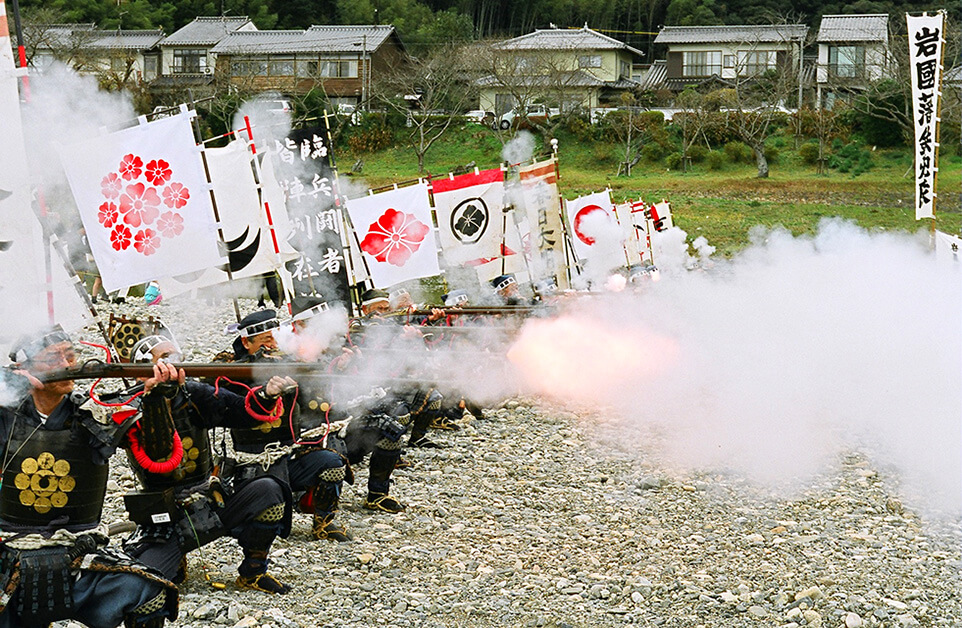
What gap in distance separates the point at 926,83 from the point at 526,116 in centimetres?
3578

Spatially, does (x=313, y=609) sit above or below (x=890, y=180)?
below

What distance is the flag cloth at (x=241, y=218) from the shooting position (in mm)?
14039

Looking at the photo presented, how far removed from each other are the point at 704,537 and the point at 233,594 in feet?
16.0

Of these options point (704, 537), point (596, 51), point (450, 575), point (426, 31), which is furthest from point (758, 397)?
point (426, 31)

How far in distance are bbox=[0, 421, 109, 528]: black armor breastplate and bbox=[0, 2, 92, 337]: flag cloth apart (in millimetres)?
1472

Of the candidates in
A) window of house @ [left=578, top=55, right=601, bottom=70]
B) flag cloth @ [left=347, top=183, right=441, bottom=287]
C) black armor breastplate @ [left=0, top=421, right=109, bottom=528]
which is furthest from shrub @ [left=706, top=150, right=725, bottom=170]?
black armor breastplate @ [left=0, top=421, right=109, bottom=528]

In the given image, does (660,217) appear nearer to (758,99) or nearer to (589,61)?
(758,99)

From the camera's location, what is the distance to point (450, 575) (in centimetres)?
909

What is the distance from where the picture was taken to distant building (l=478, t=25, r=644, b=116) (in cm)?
5378

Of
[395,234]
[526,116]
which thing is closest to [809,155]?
[526,116]

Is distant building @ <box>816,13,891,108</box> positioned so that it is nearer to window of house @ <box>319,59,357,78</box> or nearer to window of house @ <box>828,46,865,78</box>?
window of house @ <box>828,46,865,78</box>

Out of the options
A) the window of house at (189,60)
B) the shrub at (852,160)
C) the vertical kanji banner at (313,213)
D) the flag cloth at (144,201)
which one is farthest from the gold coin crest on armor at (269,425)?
the window of house at (189,60)

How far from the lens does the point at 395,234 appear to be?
52.9ft

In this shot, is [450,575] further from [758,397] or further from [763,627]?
[758,397]
